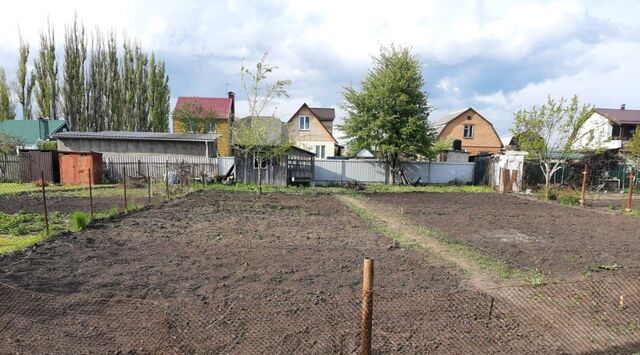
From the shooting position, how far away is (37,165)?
20.8 m

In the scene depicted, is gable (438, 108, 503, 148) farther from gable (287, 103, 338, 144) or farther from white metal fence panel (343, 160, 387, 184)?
white metal fence panel (343, 160, 387, 184)

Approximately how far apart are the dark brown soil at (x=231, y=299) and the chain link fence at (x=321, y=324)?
0.02 meters

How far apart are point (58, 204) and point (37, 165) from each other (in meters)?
10.8

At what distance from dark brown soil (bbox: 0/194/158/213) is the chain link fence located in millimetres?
8117

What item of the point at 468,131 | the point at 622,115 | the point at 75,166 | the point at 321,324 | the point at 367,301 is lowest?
the point at 321,324

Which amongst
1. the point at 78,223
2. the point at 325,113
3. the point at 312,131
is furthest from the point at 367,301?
the point at 325,113

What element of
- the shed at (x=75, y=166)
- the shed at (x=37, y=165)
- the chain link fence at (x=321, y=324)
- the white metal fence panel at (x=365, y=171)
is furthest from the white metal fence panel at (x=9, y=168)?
the chain link fence at (x=321, y=324)

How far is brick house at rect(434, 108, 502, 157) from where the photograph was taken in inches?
1636

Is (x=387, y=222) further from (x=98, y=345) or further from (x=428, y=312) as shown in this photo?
(x=98, y=345)

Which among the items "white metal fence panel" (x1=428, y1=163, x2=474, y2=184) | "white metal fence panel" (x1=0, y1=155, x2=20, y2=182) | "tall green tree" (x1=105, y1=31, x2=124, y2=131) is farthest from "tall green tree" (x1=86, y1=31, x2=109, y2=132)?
"white metal fence panel" (x1=428, y1=163, x2=474, y2=184)

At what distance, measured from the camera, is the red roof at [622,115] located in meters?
34.6

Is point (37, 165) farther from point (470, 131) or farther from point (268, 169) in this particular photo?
point (470, 131)

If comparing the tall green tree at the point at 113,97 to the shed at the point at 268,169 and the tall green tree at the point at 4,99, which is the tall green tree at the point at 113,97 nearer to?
the tall green tree at the point at 4,99

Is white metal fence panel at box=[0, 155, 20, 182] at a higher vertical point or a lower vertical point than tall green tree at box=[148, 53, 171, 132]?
lower
